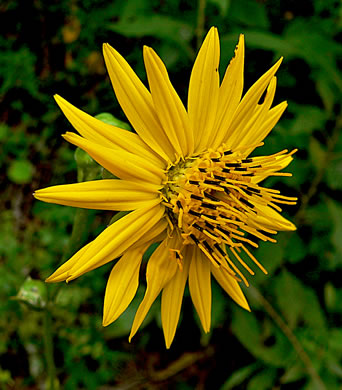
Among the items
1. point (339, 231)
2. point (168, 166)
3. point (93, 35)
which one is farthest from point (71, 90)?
point (339, 231)

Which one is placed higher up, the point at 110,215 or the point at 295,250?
the point at 110,215

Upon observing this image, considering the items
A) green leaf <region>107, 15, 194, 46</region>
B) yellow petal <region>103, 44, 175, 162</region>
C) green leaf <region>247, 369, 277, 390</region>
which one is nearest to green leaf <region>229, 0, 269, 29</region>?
green leaf <region>107, 15, 194, 46</region>

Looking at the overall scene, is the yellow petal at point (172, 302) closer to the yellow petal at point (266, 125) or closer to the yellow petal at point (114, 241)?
the yellow petal at point (114, 241)

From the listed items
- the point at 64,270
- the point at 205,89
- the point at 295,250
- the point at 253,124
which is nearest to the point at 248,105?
the point at 253,124

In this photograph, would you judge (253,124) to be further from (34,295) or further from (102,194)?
(34,295)

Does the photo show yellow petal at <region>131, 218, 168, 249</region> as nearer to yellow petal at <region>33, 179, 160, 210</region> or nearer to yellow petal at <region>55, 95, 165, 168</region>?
Result: yellow petal at <region>33, 179, 160, 210</region>
